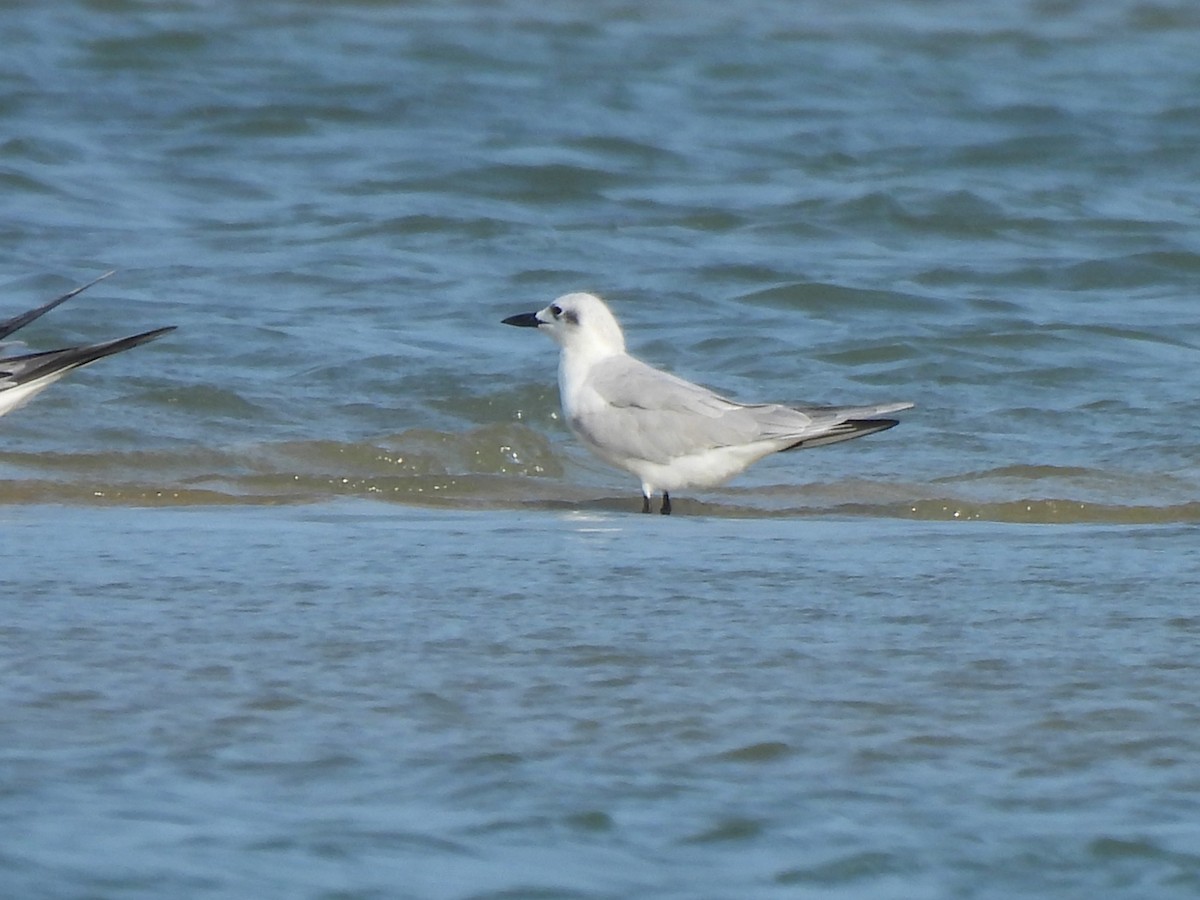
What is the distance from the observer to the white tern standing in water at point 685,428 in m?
7.09

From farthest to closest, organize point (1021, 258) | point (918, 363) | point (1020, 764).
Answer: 1. point (1021, 258)
2. point (918, 363)
3. point (1020, 764)

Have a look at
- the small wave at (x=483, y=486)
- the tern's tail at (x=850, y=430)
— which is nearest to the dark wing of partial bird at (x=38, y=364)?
the small wave at (x=483, y=486)

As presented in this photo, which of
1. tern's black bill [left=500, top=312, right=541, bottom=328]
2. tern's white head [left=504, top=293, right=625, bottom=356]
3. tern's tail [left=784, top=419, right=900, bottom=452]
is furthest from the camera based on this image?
tern's black bill [left=500, top=312, right=541, bottom=328]

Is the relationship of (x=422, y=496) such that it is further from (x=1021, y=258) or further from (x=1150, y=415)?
(x=1021, y=258)

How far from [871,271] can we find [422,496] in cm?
418

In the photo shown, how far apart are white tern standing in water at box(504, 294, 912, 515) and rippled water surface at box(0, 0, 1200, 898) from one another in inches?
6.6

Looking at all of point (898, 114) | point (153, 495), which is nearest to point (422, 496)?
point (153, 495)

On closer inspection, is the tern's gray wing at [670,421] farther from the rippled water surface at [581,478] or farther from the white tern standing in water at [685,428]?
the rippled water surface at [581,478]

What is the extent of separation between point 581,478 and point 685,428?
31.3 inches

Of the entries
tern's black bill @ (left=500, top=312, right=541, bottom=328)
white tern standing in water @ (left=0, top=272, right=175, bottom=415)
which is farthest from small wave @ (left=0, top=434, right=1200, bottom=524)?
tern's black bill @ (left=500, top=312, right=541, bottom=328)

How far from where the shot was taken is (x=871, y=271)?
10664mm

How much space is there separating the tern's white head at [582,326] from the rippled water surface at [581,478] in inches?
A: 16.7

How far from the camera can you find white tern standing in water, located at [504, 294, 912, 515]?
7094 millimetres

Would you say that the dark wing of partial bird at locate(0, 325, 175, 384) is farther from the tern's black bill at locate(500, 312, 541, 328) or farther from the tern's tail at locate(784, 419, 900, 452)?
the tern's tail at locate(784, 419, 900, 452)
